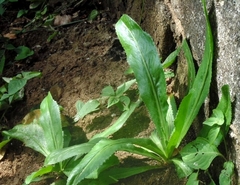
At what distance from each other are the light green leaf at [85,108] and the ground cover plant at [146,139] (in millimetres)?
122

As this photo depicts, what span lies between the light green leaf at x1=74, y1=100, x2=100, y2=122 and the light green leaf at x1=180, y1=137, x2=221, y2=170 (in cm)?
56

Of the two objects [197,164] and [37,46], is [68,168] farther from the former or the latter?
[37,46]

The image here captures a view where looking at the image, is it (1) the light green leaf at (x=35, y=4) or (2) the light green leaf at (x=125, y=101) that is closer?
(2) the light green leaf at (x=125, y=101)

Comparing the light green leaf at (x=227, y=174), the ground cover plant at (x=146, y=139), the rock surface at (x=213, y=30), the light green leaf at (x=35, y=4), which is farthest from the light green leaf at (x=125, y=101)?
the light green leaf at (x=35, y=4)

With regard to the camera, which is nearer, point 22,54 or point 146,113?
point 146,113

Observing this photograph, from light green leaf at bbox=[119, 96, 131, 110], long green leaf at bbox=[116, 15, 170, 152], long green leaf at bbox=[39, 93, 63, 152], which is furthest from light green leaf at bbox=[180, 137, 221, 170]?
long green leaf at bbox=[39, 93, 63, 152]

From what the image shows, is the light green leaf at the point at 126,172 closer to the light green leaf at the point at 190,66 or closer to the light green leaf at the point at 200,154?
the light green leaf at the point at 200,154

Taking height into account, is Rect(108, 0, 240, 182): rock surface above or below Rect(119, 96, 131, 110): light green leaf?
above

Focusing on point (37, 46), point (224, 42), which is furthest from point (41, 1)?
point (224, 42)

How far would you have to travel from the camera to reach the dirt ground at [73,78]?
1817mm

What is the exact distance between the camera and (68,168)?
1659 mm

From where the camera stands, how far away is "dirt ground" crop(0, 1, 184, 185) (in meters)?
1.82

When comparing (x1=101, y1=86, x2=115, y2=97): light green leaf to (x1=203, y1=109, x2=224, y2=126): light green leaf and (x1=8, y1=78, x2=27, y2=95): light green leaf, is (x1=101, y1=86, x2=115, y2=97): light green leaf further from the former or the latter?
(x1=203, y1=109, x2=224, y2=126): light green leaf

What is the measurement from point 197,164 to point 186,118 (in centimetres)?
18
